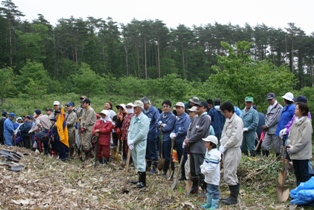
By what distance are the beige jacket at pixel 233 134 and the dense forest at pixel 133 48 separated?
39808mm

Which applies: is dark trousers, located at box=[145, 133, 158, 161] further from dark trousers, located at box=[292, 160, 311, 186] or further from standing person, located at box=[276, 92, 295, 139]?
dark trousers, located at box=[292, 160, 311, 186]

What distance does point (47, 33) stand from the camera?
6569cm

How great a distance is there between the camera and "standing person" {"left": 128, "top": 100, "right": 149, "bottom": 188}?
7.33 meters

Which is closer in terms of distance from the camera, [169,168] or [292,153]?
[292,153]

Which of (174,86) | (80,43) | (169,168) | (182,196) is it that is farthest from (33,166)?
(80,43)

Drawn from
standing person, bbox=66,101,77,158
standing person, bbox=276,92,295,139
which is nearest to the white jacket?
standing person, bbox=276,92,295,139

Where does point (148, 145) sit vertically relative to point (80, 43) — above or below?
below

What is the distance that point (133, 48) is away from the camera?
71188 mm

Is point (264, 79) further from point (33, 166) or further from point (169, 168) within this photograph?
point (33, 166)

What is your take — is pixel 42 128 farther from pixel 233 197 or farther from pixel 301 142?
pixel 301 142

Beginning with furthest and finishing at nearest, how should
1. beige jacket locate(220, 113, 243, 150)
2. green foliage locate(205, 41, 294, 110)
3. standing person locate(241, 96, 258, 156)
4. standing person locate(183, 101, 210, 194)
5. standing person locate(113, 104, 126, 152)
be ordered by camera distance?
green foliage locate(205, 41, 294, 110), standing person locate(113, 104, 126, 152), standing person locate(241, 96, 258, 156), standing person locate(183, 101, 210, 194), beige jacket locate(220, 113, 243, 150)

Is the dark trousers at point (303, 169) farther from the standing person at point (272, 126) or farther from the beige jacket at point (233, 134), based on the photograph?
the standing person at point (272, 126)

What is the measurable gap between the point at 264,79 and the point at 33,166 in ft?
58.6

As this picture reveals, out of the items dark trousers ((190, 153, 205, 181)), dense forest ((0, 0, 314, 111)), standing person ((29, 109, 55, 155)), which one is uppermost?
dense forest ((0, 0, 314, 111))
